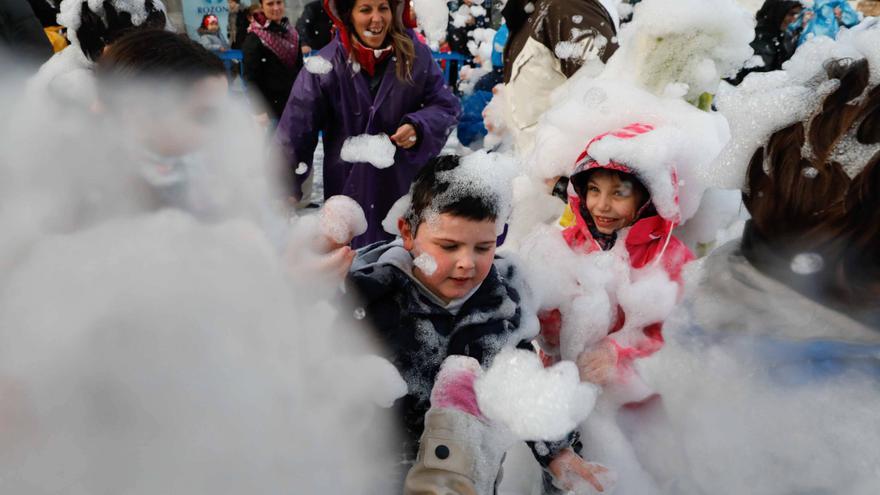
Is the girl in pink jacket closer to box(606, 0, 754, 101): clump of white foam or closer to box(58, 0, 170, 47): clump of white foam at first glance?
box(606, 0, 754, 101): clump of white foam

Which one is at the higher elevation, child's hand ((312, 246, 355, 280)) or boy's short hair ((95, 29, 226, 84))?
boy's short hair ((95, 29, 226, 84))

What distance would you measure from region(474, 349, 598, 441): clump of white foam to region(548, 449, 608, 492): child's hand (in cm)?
12

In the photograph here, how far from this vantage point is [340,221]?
1371 mm

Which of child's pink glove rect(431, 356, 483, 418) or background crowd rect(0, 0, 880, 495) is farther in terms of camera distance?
child's pink glove rect(431, 356, 483, 418)

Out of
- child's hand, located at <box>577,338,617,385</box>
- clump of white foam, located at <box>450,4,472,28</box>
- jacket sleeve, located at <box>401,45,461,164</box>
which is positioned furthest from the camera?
clump of white foam, located at <box>450,4,472,28</box>

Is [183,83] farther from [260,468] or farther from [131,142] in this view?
[260,468]

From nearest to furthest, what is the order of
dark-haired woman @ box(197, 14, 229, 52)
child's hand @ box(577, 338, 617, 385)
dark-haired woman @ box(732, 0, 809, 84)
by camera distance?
child's hand @ box(577, 338, 617, 385) → dark-haired woman @ box(732, 0, 809, 84) → dark-haired woman @ box(197, 14, 229, 52)

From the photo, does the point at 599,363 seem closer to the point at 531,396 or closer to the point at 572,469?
the point at 572,469

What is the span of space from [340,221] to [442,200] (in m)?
0.24

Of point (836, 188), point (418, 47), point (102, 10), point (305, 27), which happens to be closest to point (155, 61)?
point (836, 188)

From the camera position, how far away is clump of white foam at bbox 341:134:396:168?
2.67 meters

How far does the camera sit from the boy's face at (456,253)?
4.60 feet

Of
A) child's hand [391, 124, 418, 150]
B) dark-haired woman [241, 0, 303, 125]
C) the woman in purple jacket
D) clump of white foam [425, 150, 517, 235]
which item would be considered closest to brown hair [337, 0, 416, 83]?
the woman in purple jacket

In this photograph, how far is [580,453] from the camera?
1.62 meters
